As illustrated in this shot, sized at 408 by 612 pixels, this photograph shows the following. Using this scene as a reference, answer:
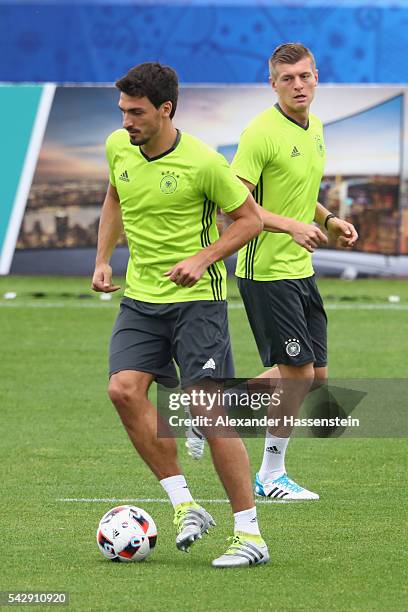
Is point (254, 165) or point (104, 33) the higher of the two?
point (104, 33)

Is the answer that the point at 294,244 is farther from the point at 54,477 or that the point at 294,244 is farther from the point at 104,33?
the point at 104,33

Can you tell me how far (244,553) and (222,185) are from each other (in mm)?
1571

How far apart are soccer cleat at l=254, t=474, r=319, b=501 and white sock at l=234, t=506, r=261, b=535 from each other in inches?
63.3

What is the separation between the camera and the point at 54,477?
28.1 ft

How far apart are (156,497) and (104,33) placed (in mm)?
26942

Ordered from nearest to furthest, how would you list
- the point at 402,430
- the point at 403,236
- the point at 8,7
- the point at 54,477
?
the point at 54,477
the point at 402,430
the point at 403,236
the point at 8,7

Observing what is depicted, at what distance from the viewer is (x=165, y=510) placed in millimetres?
7664

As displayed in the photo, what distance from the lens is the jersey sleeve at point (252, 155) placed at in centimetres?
809

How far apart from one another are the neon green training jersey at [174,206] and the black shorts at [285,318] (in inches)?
61.1

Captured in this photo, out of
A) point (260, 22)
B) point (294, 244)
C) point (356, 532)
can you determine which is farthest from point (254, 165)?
point (260, 22)

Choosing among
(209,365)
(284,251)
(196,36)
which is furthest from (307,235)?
(196,36)

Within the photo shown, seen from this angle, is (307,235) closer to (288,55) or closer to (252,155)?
(252,155)

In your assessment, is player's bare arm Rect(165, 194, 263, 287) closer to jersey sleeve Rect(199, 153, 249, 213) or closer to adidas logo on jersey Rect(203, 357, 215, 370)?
jersey sleeve Rect(199, 153, 249, 213)

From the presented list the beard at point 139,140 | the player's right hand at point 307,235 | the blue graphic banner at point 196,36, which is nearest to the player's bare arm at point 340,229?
the player's right hand at point 307,235
